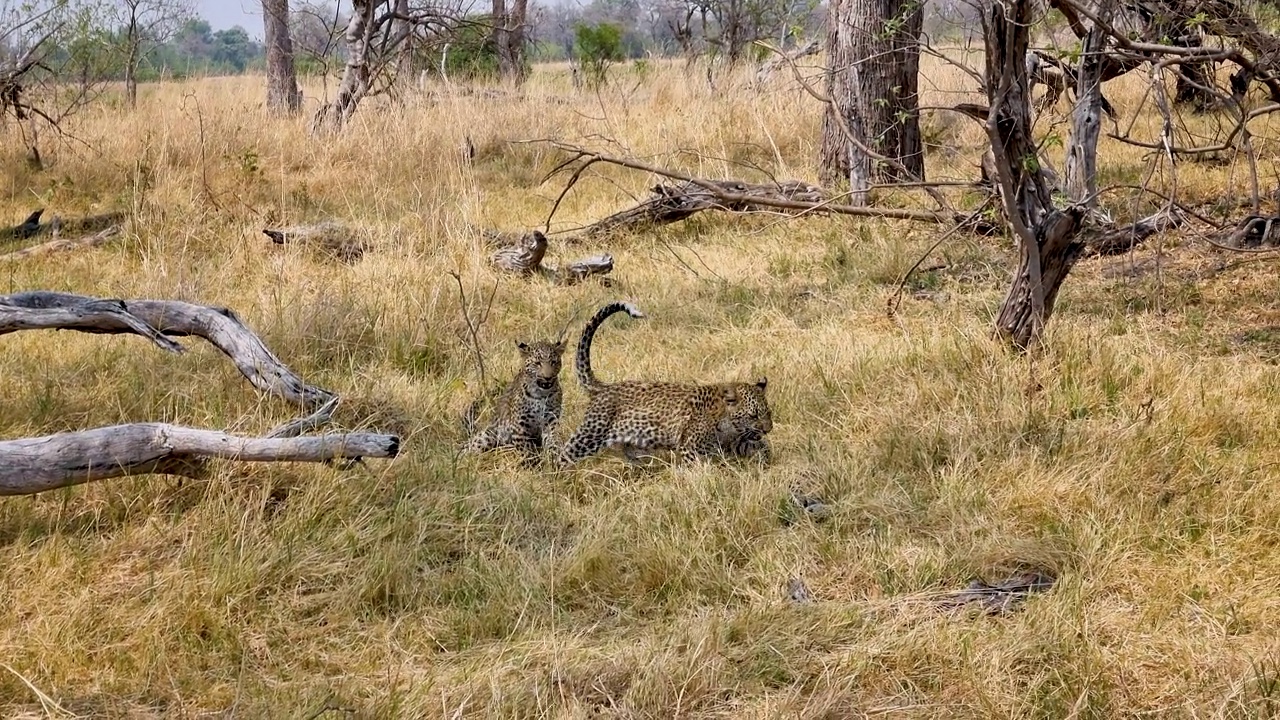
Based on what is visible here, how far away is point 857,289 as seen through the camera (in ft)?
23.2

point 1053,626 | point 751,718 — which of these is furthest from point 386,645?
point 1053,626

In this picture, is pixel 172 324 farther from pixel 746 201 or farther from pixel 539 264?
pixel 746 201

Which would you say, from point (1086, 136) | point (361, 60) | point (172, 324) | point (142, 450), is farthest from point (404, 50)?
point (142, 450)

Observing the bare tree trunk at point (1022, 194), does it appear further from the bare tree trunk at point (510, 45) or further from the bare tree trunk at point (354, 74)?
the bare tree trunk at point (510, 45)

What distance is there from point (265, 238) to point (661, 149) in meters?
4.03

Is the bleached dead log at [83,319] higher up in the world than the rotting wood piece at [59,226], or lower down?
lower down

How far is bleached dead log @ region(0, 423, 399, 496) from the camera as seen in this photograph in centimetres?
363

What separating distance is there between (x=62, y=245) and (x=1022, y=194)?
6.55 meters

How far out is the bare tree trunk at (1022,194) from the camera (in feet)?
15.7

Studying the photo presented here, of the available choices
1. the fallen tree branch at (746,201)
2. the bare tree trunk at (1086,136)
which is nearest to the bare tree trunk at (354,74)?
the fallen tree branch at (746,201)

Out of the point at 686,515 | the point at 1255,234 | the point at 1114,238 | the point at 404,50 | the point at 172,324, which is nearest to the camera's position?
the point at 686,515

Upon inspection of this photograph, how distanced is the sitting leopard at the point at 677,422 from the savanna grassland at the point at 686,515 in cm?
12

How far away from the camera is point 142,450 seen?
3.77 metres

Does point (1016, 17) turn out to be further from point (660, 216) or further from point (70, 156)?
point (70, 156)
